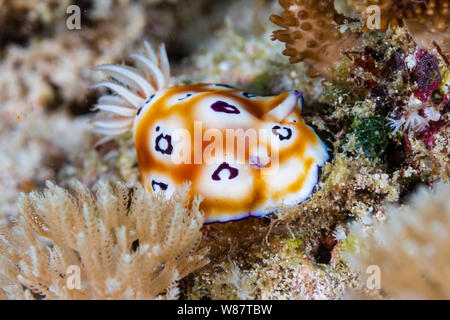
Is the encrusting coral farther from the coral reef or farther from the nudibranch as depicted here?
the coral reef

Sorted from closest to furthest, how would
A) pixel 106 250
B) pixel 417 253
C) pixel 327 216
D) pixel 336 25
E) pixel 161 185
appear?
pixel 417 253, pixel 106 250, pixel 327 216, pixel 336 25, pixel 161 185

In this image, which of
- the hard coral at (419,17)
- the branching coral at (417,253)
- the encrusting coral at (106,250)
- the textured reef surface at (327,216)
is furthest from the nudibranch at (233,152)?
the hard coral at (419,17)

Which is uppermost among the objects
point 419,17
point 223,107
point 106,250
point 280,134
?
point 419,17

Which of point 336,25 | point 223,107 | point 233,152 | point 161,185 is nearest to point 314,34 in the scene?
point 336,25

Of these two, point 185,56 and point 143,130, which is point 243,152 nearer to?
point 143,130

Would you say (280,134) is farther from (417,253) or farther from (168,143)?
(417,253)

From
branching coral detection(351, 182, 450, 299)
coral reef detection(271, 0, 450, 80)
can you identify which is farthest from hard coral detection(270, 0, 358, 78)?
branching coral detection(351, 182, 450, 299)

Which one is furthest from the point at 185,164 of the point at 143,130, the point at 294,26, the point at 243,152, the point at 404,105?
the point at 404,105
